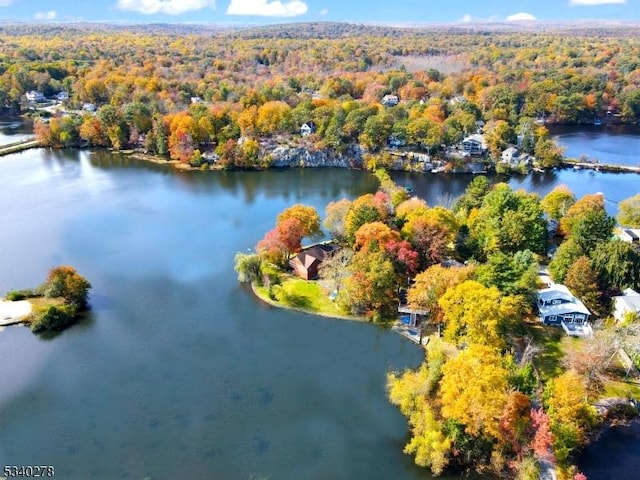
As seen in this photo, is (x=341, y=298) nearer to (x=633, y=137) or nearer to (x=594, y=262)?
(x=594, y=262)

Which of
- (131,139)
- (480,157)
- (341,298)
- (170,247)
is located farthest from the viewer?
(131,139)

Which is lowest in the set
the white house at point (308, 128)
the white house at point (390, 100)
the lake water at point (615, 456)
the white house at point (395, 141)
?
the lake water at point (615, 456)

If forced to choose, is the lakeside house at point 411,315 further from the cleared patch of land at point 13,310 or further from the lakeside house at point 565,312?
the cleared patch of land at point 13,310

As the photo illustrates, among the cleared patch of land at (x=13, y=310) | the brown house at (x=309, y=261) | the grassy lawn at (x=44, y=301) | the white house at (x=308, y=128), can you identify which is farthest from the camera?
the white house at (x=308, y=128)

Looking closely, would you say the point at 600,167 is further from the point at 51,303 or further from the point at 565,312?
the point at 51,303

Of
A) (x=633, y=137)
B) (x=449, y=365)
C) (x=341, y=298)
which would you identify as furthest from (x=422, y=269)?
(x=633, y=137)

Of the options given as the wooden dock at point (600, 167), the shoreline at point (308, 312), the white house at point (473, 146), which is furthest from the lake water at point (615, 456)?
the wooden dock at point (600, 167)
